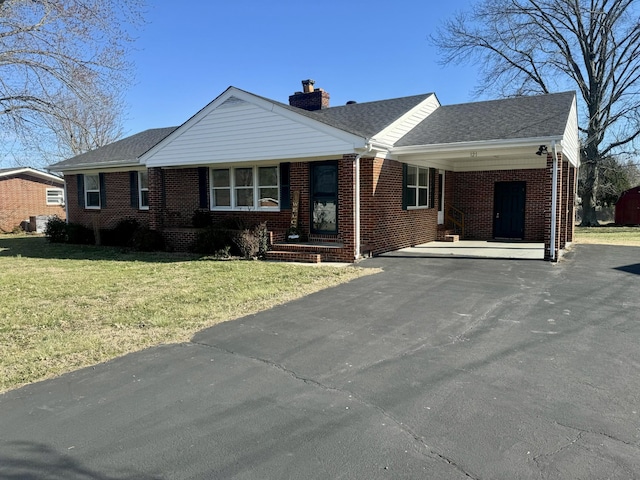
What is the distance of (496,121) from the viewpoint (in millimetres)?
13070

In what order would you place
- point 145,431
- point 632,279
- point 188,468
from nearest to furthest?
1. point 188,468
2. point 145,431
3. point 632,279

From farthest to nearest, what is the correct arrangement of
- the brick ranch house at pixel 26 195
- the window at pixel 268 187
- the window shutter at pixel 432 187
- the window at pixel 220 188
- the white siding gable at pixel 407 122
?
the brick ranch house at pixel 26 195 < the window shutter at pixel 432 187 < the window at pixel 220 188 < the window at pixel 268 187 < the white siding gable at pixel 407 122

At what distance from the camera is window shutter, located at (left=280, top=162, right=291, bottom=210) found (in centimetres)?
1344

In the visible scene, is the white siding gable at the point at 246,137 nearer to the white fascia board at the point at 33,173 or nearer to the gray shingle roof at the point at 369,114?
the gray shingle roof at the point at 369,114

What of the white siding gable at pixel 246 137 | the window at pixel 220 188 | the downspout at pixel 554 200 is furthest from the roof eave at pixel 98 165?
the downspout at pixel 554 200

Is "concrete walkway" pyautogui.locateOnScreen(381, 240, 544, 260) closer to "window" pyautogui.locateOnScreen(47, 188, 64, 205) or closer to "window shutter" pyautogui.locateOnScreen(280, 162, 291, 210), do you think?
"window shutter" pyautogui.locateOnScreen(280, 162, 291, 210)

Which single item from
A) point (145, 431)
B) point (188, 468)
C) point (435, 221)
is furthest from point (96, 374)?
point (435, 221)

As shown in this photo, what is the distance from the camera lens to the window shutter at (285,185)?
13.4 m

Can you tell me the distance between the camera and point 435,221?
16.4m

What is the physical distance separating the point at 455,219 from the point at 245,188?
8.57 metres

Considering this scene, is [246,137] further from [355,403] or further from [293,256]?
[355,403]

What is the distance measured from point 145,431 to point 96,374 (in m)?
1.47

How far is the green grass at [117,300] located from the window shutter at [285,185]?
2.68 meters

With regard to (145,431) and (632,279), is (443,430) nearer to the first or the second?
(145,431)
